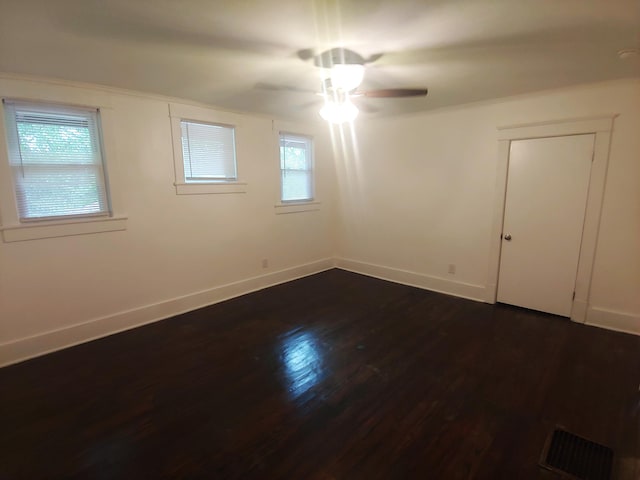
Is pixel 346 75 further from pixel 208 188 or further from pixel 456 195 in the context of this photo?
pixel 456 195

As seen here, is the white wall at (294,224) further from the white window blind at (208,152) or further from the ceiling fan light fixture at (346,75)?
the ceiling fan light fixture at (346,75)

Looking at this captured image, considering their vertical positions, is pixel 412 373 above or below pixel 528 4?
below

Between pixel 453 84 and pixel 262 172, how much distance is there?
2.60m

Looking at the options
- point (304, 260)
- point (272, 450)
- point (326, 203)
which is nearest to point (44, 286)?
point (272, 450)

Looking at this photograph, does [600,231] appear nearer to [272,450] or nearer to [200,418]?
[272,450]

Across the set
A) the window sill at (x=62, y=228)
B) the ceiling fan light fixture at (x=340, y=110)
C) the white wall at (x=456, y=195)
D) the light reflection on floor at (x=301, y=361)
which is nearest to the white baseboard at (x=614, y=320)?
the white wall at (x=456, y=195)

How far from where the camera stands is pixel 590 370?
2580 mm

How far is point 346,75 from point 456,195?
2.51 metres

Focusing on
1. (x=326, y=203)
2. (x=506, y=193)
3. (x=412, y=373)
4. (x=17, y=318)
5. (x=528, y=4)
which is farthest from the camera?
(x=326, y=203)

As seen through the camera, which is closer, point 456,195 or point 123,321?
point 123,321

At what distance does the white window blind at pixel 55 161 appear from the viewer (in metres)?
2.69

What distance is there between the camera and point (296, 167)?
4996 mm

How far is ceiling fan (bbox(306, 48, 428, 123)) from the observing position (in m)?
2.33

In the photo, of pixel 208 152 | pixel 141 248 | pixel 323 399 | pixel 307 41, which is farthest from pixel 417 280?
pixel 141 248
